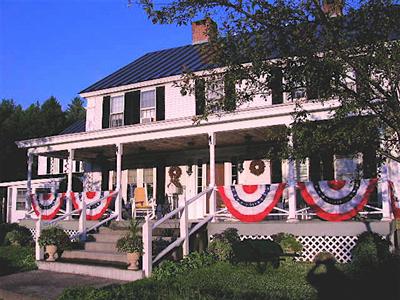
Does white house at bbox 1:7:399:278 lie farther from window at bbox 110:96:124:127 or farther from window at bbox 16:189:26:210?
window at bbox 16:189:26:210

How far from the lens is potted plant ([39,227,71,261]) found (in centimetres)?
1249

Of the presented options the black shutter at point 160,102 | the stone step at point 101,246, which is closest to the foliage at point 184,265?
the stone step at point 101,246

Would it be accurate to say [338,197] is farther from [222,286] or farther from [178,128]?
[178,128]

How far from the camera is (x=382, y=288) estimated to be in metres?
8.78

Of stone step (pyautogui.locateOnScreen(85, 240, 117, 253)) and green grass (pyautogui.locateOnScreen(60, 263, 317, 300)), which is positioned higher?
stone step (pyautogui.locateOnScreen(85, 240, 117, 253))

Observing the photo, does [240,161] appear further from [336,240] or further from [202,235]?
[336,240]

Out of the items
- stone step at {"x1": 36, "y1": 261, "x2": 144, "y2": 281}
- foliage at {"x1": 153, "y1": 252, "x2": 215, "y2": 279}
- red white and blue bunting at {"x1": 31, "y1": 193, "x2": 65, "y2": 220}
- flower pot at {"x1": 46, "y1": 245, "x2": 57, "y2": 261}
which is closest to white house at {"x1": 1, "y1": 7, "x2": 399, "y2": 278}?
red white and blue bunting at {"x1": 31, "y1": 193, "x2": 65, "y2": 220}

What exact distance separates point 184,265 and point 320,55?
6.21 metres

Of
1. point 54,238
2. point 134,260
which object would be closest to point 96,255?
point 54,238

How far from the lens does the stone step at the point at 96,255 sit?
11.6 m

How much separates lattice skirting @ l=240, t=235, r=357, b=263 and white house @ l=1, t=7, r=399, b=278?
8 cm

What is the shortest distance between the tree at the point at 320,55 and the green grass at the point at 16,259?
317 inches

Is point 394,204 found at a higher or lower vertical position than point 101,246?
higher

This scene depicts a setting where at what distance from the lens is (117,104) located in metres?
19.7
